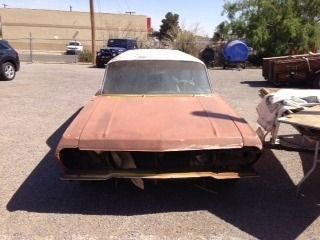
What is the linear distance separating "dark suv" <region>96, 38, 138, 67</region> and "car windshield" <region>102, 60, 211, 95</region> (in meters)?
19.8

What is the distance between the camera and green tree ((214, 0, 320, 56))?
25422 millimetres

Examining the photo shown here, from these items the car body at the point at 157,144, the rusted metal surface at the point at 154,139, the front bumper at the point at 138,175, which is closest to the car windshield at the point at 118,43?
the car body at the point at 157,144

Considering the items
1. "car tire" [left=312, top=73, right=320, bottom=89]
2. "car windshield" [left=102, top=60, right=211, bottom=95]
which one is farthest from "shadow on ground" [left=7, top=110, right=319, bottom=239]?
"car tire" [left=312, top=73, right=320, bottom=89]

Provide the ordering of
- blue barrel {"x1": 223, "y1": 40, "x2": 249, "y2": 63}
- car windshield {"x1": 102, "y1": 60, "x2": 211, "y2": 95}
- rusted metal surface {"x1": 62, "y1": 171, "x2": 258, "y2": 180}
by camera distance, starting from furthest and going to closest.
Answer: blue barrel {"x1": 223, "y1": 40, "x2": 249, "y2": 63} < car windshield {"x1": 102, "y1": 60, "x2": 211, "y2": 95} < rusted metal surface {"x1": 62, "y1": 171, "x2": 258, "y2": 180}

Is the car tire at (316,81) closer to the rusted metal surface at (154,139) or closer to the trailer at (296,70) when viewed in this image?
the trailer at (296,70)

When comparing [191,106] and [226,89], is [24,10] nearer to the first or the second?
[226,89]

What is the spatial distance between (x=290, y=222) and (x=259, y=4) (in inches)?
932

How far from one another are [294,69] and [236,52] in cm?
971

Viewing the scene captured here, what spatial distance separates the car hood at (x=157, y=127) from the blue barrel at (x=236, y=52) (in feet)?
63.5

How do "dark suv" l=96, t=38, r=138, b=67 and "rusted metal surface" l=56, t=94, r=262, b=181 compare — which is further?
"dark suv" l=96, t=38, r=138, b=67

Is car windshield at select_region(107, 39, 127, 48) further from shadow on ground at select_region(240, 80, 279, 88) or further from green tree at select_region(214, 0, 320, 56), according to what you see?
shadow on ground at select_region(240, 80, 279, 88)

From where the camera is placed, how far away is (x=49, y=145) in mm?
7012

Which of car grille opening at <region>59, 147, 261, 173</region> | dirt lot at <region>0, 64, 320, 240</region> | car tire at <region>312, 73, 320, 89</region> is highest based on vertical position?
car tire at <region>312, 73, 320, 89</region>

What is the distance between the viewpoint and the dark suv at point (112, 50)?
26203mm
